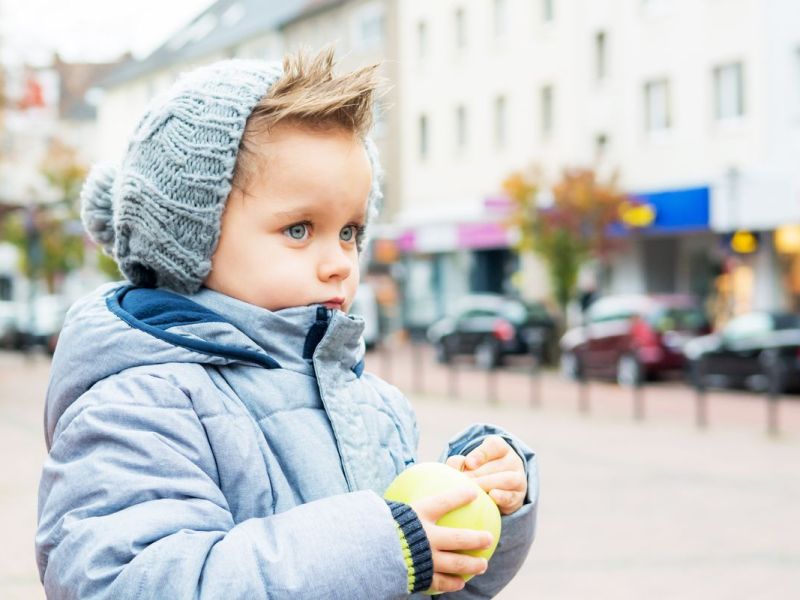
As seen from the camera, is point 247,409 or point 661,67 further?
point 661,67

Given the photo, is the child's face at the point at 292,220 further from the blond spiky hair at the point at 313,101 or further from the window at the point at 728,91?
the window at the point at 728,91

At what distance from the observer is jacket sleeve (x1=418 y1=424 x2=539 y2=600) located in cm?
184

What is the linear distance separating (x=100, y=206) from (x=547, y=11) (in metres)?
32.7

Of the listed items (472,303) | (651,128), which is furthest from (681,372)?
(651,128)

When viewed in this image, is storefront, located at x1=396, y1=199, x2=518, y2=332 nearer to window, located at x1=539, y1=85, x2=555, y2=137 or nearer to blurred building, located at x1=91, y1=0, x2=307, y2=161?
window, located at x1=539, y1=85, x2=555, y2=137

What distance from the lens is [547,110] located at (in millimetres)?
33531

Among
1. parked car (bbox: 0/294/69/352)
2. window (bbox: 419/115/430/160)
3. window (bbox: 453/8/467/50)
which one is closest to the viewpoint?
window (bbox: 453/8/467/50)

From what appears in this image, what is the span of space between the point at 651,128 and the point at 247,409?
28.8 m

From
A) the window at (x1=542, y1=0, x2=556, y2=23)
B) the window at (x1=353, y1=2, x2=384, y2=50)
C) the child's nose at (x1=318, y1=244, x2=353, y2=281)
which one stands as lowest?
the child's nose at (x1=318, y1=244, x2=353, y2=281)

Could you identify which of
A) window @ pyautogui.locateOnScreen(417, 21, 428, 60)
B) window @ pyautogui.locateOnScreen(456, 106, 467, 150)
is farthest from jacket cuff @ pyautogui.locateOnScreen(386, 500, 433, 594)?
window @ pyautogui.locateOnScreen(417, 21, 428, 60)

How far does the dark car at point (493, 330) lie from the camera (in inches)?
Result: 1020

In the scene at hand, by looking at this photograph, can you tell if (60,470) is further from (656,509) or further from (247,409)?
(656,509)

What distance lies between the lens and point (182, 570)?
1425 millimetres

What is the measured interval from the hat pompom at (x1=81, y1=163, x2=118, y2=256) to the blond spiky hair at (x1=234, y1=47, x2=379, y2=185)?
0.35 metres
